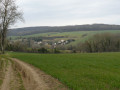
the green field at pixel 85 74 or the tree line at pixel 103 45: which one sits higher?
the green field at pixel 85 74

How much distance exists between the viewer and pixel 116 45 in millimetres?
80500

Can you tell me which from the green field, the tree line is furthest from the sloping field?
the tree line

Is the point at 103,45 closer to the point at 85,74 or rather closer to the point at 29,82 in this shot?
the point at 85,74

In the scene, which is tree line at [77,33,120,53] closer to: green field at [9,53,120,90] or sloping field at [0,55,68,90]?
green field at [9,53,120,90]

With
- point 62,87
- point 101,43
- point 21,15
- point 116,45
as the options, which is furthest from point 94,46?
point 62,87

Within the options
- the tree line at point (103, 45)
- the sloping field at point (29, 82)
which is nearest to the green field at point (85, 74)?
the sloping field at point (29, 82)

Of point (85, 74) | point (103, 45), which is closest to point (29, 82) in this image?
point (85, 74)

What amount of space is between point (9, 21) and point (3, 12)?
245 cm

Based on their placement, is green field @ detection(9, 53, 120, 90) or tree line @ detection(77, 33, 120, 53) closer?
green field @ detection(9, 53, 120, 90)

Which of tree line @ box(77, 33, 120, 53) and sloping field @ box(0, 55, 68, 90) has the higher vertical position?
sloping field @ box(0, 55, 68, 90)

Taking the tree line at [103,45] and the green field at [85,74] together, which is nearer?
the green field at [85,74]

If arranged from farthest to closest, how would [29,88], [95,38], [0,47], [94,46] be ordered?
[95,38] → [94,46] → [0,47] → [29,88]

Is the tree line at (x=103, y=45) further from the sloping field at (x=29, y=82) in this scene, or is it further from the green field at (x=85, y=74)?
the sloping field at (x=29, y=82)

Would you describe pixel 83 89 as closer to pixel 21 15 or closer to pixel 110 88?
pixel 110 88
